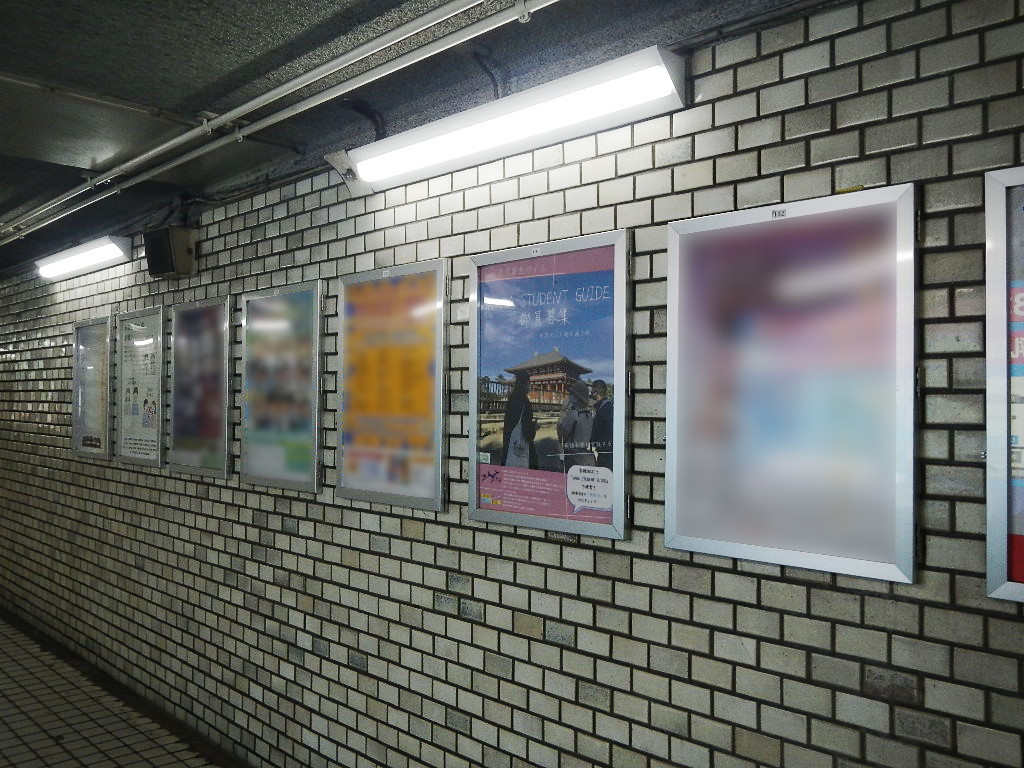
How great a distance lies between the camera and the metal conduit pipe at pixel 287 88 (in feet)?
8.22

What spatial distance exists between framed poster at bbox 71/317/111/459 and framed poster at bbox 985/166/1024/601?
19.3 feet

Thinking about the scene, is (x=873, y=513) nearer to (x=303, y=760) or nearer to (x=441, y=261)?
(x=441, y=261)

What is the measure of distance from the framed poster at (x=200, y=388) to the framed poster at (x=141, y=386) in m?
0.19

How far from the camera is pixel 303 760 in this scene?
154 inches

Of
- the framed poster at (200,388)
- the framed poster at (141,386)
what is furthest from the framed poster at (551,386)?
the framed poster at (141,386)

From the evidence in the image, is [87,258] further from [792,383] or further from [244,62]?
[792,383]

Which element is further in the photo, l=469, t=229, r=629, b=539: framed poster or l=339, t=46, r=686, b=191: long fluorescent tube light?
l=469, t=229, r=629, b=539: framed poster

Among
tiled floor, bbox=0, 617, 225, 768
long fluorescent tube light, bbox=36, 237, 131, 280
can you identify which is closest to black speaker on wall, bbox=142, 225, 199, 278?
long fluorescent tube light, bbox=36, 237, 131, 280

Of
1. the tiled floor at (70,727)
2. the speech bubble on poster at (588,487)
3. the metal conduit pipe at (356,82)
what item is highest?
the metal conduit pipe at (356,82)

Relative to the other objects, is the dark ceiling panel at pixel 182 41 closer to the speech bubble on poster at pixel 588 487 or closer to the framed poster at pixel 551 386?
the framed poster at pixel 551 386

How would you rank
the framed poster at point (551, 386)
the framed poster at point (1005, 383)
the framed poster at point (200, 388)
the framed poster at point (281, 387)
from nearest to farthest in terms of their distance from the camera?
the framed poster at point (1005, 383) < the framed poster at point (551, 386) < the framed poster at point (281, 387) < the framed poster at point (200, 388)

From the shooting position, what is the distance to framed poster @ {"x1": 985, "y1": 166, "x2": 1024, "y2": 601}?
1.87 m

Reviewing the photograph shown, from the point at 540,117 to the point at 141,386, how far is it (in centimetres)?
413

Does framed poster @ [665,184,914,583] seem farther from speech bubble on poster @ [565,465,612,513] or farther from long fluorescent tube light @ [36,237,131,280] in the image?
long fluorescent tube light @ [36,237,131,280]
